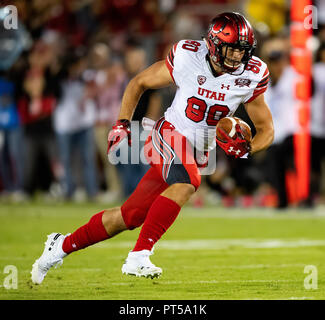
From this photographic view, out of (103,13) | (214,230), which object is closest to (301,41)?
(214,230)

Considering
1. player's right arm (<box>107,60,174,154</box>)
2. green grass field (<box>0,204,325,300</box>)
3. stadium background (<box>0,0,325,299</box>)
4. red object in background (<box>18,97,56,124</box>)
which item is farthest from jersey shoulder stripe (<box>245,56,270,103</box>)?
red object in background (<box>18,97,56,124</box>)

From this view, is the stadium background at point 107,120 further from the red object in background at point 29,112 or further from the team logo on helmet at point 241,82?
the team logo on helmet at point 241,82

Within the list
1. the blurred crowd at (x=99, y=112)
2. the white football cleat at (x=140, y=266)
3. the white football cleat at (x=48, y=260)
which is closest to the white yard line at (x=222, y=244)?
the white football cleat at (x=48, y=260)

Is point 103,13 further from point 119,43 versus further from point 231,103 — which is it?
point 231,103

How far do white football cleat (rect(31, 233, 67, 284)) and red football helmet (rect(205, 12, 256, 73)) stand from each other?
1.63 meters

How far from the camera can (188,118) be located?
A: 5816 mm

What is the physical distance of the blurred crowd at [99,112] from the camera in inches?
466

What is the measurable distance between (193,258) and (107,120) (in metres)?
5.95

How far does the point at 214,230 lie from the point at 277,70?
3.09 metres

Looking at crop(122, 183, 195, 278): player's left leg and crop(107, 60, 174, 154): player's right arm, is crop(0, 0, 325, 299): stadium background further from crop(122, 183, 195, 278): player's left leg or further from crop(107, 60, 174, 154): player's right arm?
crop(122, 183, 195, 278): player's left leg

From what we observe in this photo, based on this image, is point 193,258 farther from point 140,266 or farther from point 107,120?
Result: point 107,120

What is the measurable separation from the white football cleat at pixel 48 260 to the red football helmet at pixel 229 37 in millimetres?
1626

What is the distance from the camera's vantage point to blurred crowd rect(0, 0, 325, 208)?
11.8m

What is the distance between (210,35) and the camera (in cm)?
565
